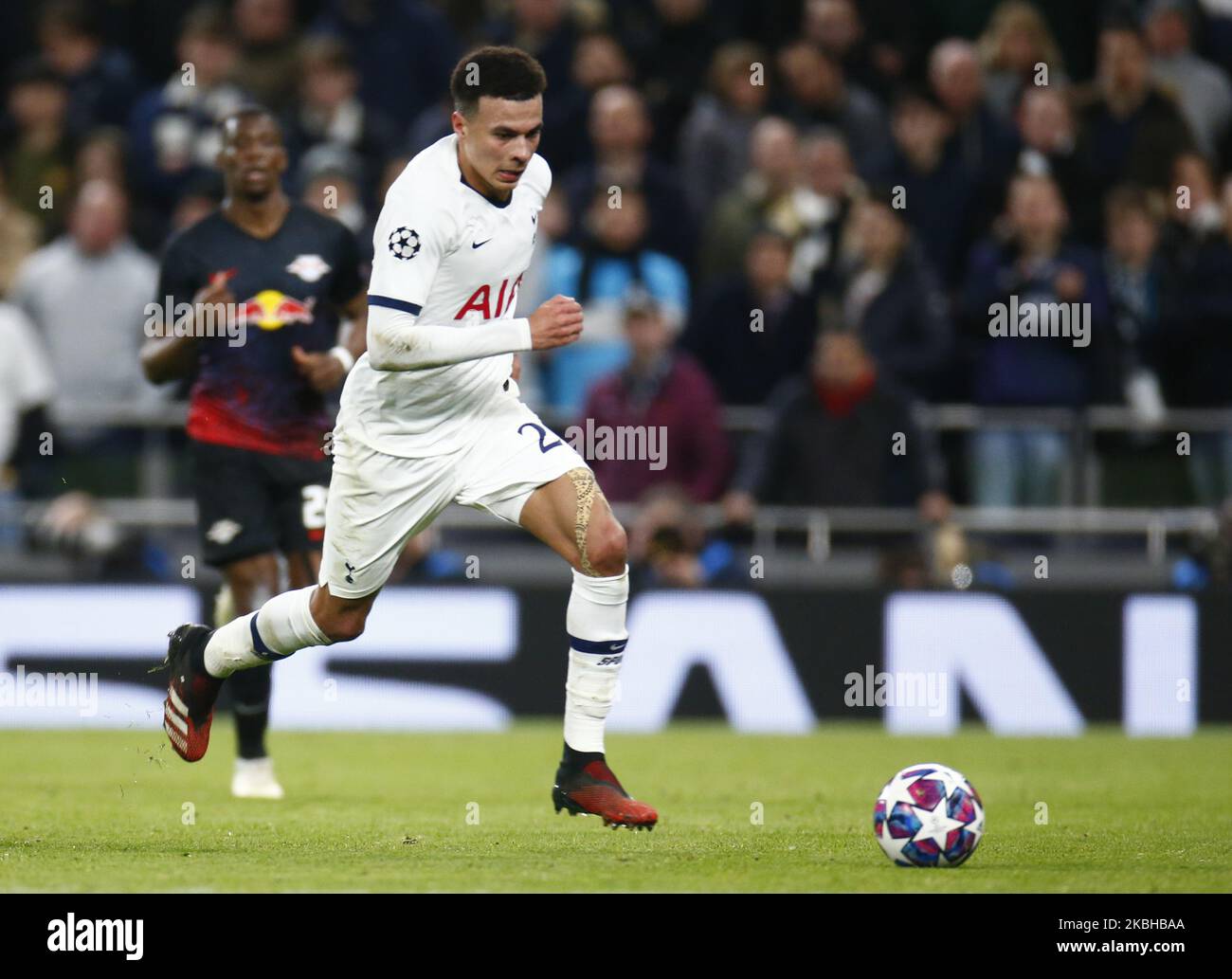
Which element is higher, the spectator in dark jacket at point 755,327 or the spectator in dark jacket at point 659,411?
the spectator in dark jacket at point 755,327

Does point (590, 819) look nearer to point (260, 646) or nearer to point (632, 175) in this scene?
point (260, 646)

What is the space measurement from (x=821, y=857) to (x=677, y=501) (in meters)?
5.99

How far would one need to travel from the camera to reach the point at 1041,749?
477 inches

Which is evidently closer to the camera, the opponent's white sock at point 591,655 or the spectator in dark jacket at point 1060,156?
the opponent's white sock at point 591,655

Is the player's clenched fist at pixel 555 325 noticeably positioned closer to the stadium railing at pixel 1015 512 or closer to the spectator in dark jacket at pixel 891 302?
the stadium railing at pixel 1015 512

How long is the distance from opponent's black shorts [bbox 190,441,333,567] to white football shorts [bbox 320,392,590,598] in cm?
142

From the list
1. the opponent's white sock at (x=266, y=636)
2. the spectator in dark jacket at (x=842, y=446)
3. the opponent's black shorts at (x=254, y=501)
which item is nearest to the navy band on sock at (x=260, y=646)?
the opponent's white sock at (x=266, y=636)

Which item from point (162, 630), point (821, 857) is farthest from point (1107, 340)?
point (821, 857)

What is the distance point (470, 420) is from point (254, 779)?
7.95 feet

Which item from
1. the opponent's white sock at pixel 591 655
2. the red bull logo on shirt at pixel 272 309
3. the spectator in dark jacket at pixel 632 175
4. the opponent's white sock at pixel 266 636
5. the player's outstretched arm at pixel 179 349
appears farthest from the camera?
the spectator in dark jacket at pixel 632 175

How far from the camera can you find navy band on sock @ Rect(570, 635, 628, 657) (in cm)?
796

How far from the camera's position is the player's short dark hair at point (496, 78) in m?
7.64

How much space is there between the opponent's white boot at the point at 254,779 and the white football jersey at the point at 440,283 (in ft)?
6.92

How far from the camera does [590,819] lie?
8664 mm
